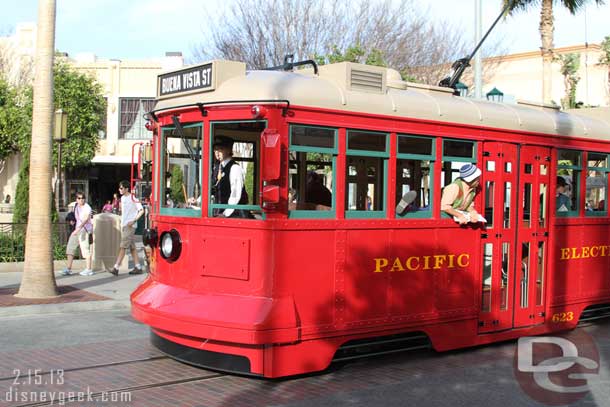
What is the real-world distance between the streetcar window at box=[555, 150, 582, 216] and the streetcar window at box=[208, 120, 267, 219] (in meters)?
3.96

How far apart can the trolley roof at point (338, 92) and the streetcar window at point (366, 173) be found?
0.88ft

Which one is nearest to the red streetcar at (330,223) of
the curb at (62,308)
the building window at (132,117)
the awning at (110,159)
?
the curb at (62,308)

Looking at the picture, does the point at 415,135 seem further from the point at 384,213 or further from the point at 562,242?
the point at 562,242

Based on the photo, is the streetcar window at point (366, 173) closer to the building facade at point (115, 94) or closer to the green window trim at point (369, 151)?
the green window trim at point (369, 151)

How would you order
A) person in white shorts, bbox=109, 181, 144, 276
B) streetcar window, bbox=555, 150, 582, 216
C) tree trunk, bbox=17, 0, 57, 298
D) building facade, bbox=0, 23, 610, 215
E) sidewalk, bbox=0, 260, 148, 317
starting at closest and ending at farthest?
1. streetcar window, bbox=555, 150, 582, 216
2. sidewalk, bbox=0, 260, 148, 317
3. tree trunk, bbox=17, 0, 57, 298
4. person in white shorts, bbox=109, 181, 144, 276
5. building facade, bbox=0, 23, 610, 215

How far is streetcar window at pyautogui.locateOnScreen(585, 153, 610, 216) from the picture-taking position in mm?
9492

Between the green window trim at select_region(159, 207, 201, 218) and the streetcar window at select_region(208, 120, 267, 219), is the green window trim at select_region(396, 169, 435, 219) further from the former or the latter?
the green window trim at select_region(159, 207, 201, 218)

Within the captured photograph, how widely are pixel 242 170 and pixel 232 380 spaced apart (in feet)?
6.38

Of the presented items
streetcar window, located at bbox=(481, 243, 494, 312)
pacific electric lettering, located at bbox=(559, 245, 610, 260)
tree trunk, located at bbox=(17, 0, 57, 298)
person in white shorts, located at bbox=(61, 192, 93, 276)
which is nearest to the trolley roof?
streetcar window, located at bbox=(481, 243, 494, 312)

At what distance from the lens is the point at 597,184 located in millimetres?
9625

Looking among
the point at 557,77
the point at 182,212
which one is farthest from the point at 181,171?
the point at 557,77

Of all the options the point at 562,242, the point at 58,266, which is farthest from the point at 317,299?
the point at 58,266

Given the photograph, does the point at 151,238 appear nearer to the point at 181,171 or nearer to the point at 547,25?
the point at 181,171

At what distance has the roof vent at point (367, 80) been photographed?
7.18m
